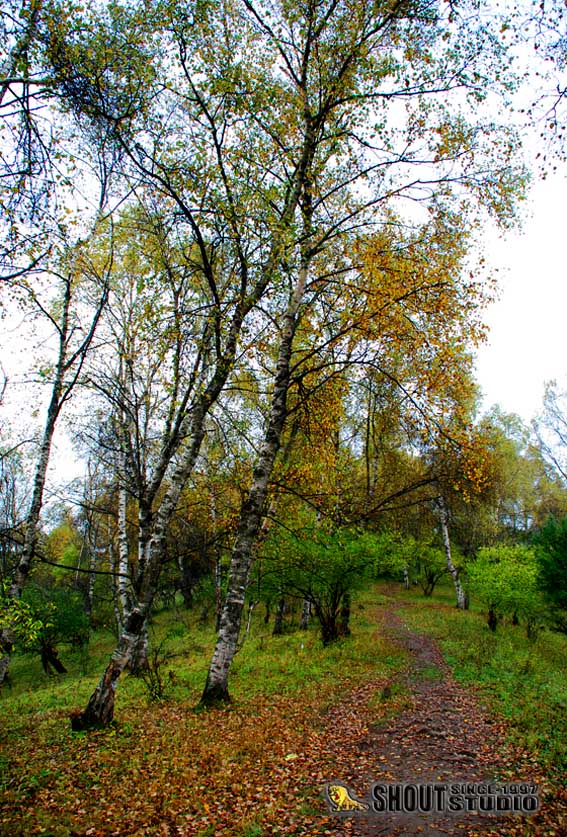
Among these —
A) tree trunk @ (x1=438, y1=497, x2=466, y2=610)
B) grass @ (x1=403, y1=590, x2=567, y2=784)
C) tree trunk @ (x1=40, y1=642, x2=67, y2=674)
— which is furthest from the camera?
tree trunk @ (x1=438, y1=497, x2=466, y2=610)

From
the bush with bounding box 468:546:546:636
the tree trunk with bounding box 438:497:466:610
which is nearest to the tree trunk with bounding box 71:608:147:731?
the bush with bounding box 468:546:546:636

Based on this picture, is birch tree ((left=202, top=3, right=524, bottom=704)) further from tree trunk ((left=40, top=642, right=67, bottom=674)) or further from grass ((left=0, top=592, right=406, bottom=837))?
tree trunk ((left=40, top=642, right=67, bottom=674))

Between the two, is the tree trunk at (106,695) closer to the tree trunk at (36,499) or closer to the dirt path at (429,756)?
the tree trunk at (36,499)

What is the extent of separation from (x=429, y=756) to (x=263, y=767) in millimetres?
2154

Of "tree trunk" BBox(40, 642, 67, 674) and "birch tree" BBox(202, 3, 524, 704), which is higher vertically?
"birch tree" BBox(202, 3, 524, 704)

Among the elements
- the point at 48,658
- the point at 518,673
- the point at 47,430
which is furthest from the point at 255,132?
the point at 48,658

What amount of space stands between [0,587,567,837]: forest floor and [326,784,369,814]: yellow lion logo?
2.2 inches

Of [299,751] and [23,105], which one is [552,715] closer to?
[299,751]

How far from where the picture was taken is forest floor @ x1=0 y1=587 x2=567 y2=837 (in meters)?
4.06

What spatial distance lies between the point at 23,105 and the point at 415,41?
7278 millimetres

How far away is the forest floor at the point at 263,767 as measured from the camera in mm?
4062

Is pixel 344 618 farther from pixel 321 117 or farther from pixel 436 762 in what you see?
pixel 321 117

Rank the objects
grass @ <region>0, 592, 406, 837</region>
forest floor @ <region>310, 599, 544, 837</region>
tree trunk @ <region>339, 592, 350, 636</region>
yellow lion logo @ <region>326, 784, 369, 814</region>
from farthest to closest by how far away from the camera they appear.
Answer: tree trunk @ <region>339, 592, 350, 636</region>, yellow lion logo @ <region>326, 784, 369, 814</region>, grass @ <region>0, 592, 406, 837</region>, forest floor @ <region>310, 599, 544, 837</region>

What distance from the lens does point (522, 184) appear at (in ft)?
26.7
